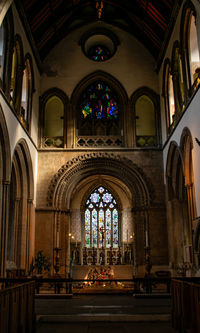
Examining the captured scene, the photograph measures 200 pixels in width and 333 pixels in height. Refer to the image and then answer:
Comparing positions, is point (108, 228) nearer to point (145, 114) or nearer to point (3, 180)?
point (145, 114)

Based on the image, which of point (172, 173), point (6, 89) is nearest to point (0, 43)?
point (6, 89)

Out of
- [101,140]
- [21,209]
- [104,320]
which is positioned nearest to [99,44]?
[101,140]

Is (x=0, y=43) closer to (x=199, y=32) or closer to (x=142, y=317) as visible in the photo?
(x=199, y=32)

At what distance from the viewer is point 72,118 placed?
1573cm

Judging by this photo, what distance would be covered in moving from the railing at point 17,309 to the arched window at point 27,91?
891 centimetres

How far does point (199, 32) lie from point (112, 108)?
7.23 metres

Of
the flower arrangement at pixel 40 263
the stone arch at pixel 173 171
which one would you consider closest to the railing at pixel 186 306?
the stone arch at pixel 173 171

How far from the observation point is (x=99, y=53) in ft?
55.0

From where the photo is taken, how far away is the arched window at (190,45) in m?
11.2

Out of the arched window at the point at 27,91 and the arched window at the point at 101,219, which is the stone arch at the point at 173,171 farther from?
the arched window at the point at 101,219

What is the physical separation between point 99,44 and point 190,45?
6.38m

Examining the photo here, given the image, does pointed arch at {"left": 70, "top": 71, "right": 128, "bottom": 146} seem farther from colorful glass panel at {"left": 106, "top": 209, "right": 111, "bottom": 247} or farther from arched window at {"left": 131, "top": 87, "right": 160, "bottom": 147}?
colorful glass panel at {"left": 106, "top": 209, "right": 111, "bottom": 247}

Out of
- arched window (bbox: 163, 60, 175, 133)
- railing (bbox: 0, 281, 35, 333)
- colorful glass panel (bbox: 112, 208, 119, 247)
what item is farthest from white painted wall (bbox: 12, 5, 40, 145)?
railing (bbox: 0, 281, 35, 333)

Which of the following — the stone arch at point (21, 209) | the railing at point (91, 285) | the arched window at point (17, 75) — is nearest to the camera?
the railing at point (91, 285)
